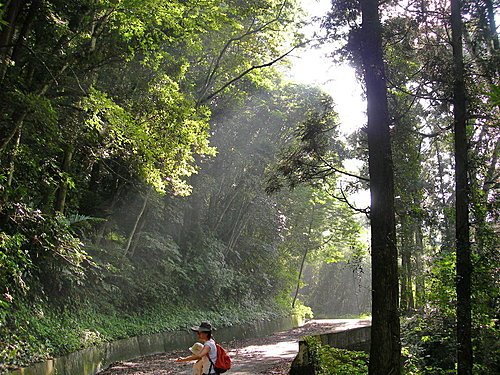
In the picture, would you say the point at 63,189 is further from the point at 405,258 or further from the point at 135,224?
the point at 405,258

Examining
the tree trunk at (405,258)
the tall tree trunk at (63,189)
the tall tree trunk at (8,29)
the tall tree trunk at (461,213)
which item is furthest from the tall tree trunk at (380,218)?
the tree trunk at (405,258)

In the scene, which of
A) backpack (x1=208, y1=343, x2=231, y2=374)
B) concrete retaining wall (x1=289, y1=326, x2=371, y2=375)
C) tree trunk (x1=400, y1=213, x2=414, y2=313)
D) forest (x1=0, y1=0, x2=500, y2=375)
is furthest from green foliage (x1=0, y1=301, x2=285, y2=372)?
tree trunk (x1=400, y1=213, x2=414, y2=313)

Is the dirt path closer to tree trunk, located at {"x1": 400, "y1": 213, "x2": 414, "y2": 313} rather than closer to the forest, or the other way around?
the forest

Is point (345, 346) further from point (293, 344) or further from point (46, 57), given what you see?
point (46, 57)

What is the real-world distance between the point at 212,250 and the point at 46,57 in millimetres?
13879

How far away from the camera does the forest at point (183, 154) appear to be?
29.2 ft

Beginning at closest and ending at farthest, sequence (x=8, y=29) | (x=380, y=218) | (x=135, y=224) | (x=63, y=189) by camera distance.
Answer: (x=380, y=218), (x=8, y=29), (x=63, y=189), (x=135, y=224)

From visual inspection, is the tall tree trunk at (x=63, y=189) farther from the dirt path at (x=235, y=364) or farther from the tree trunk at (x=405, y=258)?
the tree trunk at (x=405, y=258)

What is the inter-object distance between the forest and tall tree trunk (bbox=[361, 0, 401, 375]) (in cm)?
2

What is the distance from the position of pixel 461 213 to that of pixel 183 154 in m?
7.22

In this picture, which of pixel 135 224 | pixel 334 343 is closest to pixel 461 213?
pixel 334 343

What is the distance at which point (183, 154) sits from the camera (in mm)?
13586

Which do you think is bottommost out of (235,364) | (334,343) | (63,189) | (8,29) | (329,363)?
(235,364)

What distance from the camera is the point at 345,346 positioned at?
49.1ft
